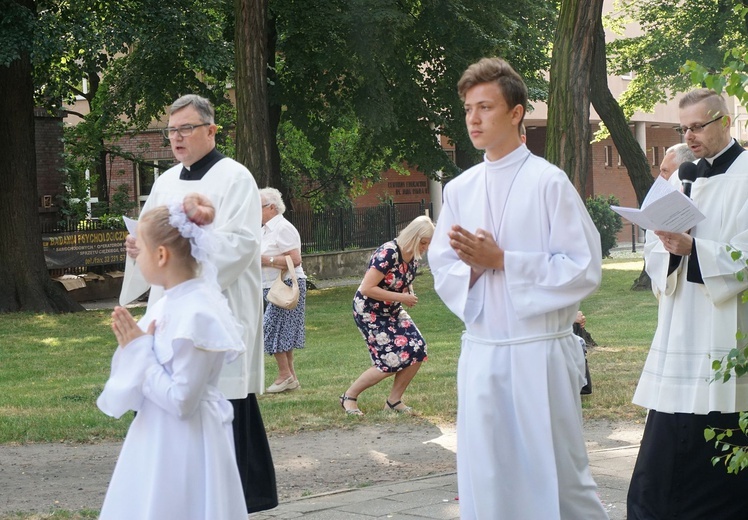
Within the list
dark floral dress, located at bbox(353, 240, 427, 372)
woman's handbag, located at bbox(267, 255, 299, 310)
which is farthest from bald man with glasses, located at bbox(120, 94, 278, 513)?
woman's handbag, located at bbox(267, 255, 299, 310)

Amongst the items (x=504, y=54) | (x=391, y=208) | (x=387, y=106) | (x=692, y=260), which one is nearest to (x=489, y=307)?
(x=692, y=260)

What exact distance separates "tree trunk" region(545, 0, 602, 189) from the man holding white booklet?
23.5 ft

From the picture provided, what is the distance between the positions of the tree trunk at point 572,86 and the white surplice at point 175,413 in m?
8.96

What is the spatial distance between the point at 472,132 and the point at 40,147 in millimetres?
24382

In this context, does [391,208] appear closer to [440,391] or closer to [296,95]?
[296,95]

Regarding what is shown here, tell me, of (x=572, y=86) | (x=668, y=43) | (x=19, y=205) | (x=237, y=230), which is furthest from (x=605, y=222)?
(x=237, y=230)

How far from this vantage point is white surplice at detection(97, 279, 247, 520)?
12.8ft

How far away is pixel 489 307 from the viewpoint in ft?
14.7

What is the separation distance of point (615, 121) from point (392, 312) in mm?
13094

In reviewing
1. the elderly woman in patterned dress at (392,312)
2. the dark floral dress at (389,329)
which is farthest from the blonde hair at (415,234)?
the dark floral dress at (389,329)

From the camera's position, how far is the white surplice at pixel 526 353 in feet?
14.2

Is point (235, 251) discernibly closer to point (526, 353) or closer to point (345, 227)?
point (526, 353)

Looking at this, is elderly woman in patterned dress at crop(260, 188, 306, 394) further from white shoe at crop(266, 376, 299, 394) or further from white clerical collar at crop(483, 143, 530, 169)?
white clerical collar at crop(483, 143, 530, 169)

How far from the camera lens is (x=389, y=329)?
9805 millimetres
